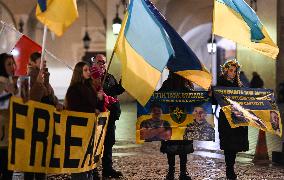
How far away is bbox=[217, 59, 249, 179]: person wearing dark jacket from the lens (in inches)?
267

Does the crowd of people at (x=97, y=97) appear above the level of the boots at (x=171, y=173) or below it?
above

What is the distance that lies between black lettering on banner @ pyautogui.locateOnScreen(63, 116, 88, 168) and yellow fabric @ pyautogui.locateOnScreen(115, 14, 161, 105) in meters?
0.62

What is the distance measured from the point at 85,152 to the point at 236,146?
2145mm

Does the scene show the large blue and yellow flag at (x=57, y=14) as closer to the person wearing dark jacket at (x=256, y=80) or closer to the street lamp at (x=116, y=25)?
the person wearing dark jacket at (x=256, y=80)

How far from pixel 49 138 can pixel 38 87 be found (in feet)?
1.84

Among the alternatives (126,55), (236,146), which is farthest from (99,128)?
(236,146)

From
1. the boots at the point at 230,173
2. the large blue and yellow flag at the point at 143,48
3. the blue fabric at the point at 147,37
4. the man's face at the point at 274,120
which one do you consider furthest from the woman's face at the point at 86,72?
the man's face at the point at 274,120

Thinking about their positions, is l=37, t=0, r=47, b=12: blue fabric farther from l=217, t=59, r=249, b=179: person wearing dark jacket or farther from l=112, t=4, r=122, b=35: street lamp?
l=112, t=4, r=122, b=35: street lamp

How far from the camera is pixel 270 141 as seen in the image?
11.8 meters

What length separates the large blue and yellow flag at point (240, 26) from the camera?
6562 millimetres

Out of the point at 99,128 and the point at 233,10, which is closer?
the point at 99,128

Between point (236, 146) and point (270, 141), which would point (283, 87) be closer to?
point (270, 141)

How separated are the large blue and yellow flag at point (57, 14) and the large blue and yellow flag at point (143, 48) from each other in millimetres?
614

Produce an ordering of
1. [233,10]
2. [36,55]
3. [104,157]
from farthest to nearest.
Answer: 1. [104,157]
2. [233,10]
3. [36,55]
